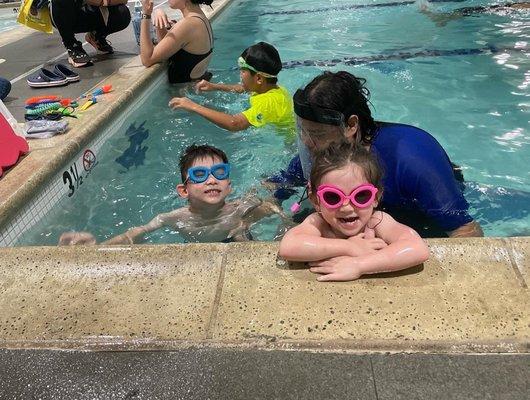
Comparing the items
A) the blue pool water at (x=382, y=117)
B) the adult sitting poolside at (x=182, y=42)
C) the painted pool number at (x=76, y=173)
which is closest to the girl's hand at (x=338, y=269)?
the blue pool water at (x=382, y=117)

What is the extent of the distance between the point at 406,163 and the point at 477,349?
107 centimetres

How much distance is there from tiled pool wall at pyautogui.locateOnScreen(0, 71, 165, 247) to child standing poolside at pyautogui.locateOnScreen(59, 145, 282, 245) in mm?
435

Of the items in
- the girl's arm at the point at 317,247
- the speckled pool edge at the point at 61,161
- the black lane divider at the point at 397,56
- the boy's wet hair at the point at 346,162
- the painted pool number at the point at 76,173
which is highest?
the boy's wet hair at the point at 346,162

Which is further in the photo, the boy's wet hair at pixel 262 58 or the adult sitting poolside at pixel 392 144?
the boy's wet hair at pixel 262 58

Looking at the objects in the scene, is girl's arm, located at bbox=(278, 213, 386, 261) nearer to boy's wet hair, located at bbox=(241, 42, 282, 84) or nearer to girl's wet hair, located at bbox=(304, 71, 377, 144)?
girl's wet hair, located at bbox=(304, 71, 377, 144)

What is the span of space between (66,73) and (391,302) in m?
6.41

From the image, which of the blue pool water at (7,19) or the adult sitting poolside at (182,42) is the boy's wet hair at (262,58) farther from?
the blue pool water at (7,19)

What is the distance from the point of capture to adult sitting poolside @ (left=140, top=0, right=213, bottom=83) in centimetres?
657

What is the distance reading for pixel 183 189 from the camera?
3.80 metres

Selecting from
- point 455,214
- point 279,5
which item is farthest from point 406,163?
point 279,5

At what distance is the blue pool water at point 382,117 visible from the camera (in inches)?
185

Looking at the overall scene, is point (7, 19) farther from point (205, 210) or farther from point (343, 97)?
point (343, 97)

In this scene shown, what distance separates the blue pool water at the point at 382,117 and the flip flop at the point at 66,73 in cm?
112

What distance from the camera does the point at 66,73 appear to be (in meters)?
7.04
